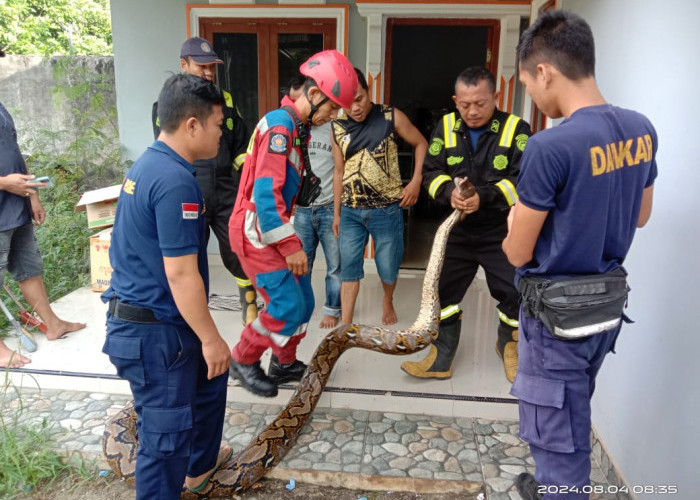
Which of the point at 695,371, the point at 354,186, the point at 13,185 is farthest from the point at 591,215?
the point at 13,185

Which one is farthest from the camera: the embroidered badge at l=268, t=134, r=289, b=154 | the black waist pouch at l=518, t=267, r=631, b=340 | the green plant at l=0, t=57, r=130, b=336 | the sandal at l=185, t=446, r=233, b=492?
the green plant at l=0, t=57, r=130, b=336

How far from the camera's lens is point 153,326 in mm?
2375

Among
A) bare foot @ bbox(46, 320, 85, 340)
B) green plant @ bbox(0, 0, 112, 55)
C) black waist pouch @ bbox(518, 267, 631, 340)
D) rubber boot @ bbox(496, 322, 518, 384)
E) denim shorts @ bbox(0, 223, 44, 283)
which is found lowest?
bare foot @ bbox(46, 320, 85, 340)

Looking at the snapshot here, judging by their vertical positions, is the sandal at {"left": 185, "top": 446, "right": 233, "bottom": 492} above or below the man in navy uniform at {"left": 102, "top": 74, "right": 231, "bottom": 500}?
below

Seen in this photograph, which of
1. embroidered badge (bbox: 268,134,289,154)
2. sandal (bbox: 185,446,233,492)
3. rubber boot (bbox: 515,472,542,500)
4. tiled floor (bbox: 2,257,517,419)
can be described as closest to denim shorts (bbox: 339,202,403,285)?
tiled floor (bbox: 2,257,517,419)

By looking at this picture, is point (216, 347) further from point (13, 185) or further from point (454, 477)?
point (13, 185)

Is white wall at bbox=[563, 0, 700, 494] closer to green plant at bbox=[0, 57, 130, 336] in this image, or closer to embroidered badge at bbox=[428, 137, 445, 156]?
embroidered badge at bbox=[428, 137, 445, 156]

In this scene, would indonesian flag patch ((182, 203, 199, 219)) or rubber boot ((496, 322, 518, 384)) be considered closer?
indonesian flag patch ((182, 203, 199, 219))

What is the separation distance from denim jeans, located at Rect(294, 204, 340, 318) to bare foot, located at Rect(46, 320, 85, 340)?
6.88ft

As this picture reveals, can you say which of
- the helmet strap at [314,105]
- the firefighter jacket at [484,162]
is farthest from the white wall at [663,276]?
the helmet strap at [314,105]

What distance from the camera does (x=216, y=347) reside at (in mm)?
2369

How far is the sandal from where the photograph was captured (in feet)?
9.39

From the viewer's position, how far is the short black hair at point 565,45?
199cm

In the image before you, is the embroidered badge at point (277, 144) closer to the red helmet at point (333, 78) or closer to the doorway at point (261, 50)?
the red helmet at point (333, 78)
